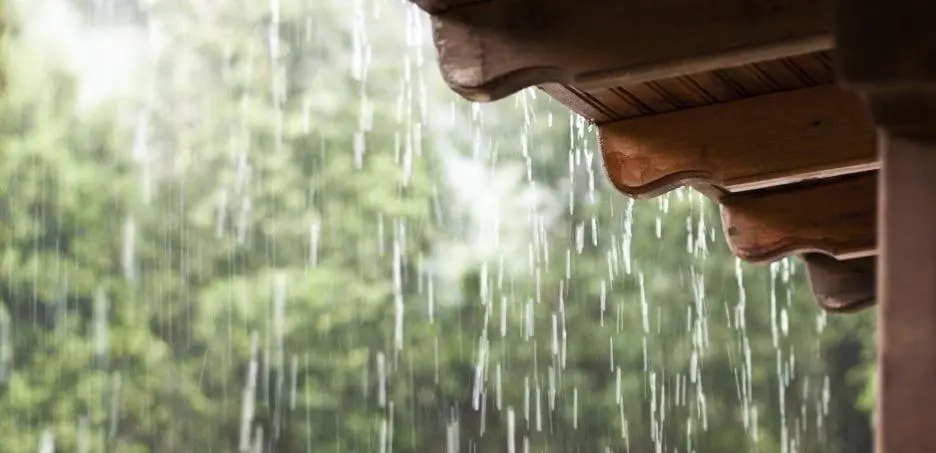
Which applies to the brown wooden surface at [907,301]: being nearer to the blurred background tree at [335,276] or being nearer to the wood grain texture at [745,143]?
the wood grain texture at [745,143]

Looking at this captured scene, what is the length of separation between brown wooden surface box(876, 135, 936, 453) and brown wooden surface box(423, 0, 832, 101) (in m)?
0.35

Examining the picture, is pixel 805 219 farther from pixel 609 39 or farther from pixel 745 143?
pixel 609 39

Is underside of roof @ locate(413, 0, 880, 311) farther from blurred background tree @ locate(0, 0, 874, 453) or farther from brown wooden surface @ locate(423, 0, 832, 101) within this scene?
blurred background tree @ locate(0, 0, 874, 453)

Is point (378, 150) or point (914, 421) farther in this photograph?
point (378, 150)

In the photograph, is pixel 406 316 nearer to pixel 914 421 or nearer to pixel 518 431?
pixel 518 431

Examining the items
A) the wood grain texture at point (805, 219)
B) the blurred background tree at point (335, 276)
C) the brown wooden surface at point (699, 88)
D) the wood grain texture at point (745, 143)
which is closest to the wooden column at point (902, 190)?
the brown wooden surface at point (699, 88)

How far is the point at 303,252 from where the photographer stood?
396 inches

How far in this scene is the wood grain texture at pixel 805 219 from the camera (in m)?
2.28

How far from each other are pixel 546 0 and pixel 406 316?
28.4 feet

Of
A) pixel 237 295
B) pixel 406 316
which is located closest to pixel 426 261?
pixel 406 316

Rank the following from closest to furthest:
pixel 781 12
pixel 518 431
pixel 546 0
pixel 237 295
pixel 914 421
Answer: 1. pixel 914 421
2. pixel 781 12
3. pixel 546 0
4. pixel 237 295
5. pixel 518 431

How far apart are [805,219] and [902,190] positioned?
1259mm

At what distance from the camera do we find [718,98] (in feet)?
6.27

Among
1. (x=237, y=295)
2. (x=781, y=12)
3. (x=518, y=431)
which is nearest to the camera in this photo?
(x=781, y=12)
